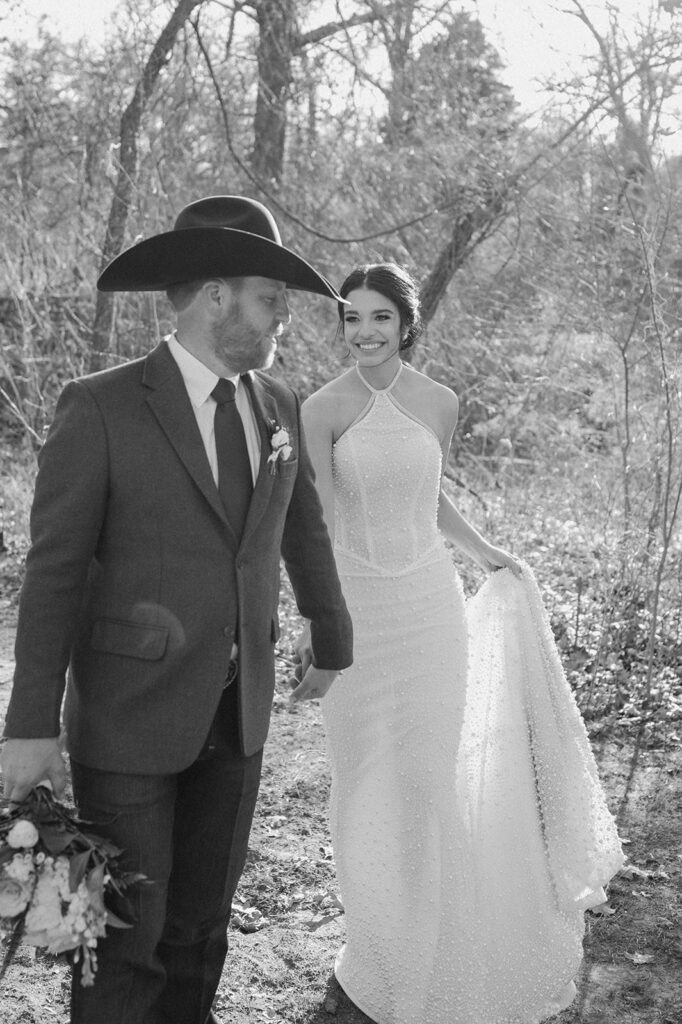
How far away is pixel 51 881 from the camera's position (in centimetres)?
229

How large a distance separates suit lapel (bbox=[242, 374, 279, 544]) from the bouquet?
75cm

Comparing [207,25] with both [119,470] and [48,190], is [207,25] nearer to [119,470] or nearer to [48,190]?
[48,190]

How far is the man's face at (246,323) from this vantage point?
263 centimetres

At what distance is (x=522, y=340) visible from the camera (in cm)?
1130

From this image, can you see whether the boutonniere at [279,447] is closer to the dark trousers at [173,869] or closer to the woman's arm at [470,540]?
the dark trousers at [173,869]

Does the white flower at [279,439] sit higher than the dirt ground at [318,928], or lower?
higher

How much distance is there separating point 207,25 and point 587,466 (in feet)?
16.8

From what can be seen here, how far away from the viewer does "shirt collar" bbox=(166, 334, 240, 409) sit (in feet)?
8.75

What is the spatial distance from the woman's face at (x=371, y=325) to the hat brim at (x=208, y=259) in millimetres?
1358

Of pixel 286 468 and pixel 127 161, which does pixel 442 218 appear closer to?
pixel 127 161

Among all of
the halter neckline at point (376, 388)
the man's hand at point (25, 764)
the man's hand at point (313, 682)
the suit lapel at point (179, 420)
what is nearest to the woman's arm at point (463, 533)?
the halter neckline at point (376, 388)

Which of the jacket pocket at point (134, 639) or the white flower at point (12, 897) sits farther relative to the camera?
the jacket pocket at point (134, 639)

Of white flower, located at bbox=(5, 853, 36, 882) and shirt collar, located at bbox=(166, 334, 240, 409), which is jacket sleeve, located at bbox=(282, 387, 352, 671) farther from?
white flower, located at bbox=(5, 853, 36, 882)

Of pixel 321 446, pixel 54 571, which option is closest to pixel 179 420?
pixel 54 571
